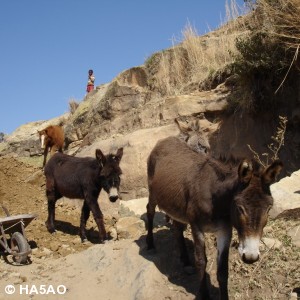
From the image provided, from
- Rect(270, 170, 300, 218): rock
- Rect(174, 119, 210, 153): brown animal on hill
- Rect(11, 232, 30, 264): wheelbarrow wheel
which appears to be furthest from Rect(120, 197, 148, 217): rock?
Rect(270, 170, 300, 218): rock

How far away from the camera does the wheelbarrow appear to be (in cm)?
610

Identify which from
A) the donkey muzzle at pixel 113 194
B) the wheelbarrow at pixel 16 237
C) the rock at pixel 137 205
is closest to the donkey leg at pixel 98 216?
the donkey muzzle at pixel 113 194

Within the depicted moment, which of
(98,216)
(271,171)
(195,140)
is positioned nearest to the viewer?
(271,171)

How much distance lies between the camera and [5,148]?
750 inches

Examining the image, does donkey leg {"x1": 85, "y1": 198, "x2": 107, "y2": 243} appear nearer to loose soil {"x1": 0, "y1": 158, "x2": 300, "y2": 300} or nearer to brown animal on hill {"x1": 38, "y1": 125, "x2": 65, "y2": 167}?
loose soil {"x1": 0, "y1": 158, "x2": 300, "y2": 300}

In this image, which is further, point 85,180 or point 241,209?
point 85,180

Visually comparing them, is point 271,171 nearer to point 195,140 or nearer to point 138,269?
point 138,269

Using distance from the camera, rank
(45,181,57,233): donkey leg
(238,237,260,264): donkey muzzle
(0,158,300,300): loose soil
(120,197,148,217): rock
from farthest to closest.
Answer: (120,197,148,217): rock → (45,181,57,233): donkey leg → (0,158,300,300): loose soil → (238,237,260,264): donkey muzzle

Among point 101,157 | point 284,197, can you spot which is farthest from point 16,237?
point 284,197

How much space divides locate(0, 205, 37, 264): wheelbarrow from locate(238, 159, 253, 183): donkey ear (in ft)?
13.0

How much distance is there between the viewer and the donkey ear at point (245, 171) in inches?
137

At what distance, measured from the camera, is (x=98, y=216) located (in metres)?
6.89

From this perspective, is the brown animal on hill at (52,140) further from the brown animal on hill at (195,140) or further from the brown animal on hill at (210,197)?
the brown animal on hill at (210,197)

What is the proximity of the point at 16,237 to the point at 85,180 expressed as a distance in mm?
1576
